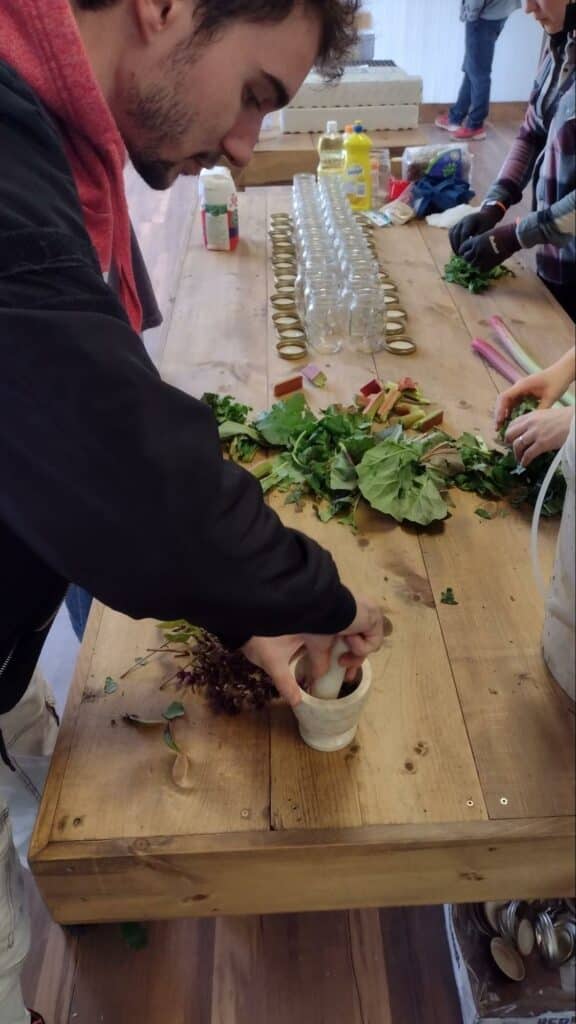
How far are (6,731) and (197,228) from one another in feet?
3.89

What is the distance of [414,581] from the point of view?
2.62 ft

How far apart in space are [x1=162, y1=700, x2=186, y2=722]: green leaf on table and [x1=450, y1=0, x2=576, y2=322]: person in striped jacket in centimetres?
49

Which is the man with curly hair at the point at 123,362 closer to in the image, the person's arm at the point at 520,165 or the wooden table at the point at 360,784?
the wooden table at the point at 360,784

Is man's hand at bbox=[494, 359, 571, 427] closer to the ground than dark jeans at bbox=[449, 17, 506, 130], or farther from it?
farther from it

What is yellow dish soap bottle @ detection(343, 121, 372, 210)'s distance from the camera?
1691 millimetres

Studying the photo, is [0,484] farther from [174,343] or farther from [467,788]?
[174,343]

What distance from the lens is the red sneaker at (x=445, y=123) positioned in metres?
4.50

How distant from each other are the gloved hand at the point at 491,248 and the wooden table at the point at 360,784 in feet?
2.51

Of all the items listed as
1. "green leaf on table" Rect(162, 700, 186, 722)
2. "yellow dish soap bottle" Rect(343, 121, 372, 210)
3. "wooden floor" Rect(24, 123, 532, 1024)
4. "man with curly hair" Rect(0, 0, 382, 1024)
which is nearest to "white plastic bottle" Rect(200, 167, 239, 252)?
"yellow dish soap bottle" Rect(343, 121, 372, 210)

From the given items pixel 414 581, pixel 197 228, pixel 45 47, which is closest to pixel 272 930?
pixel 414 581

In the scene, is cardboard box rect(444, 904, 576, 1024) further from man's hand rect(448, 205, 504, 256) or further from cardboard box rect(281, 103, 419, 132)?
cardboard box rect(281, 103, 419, 132)

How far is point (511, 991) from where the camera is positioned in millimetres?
866

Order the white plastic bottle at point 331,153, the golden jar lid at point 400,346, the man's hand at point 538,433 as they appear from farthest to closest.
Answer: the white plastic bottle at point 331,153 → the golden jar lid at point 400,346 → the man's hand at point 538,433

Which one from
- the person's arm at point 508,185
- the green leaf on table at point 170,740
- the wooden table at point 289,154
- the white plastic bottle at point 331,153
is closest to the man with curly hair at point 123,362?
the green leaf on table at point 170,740
